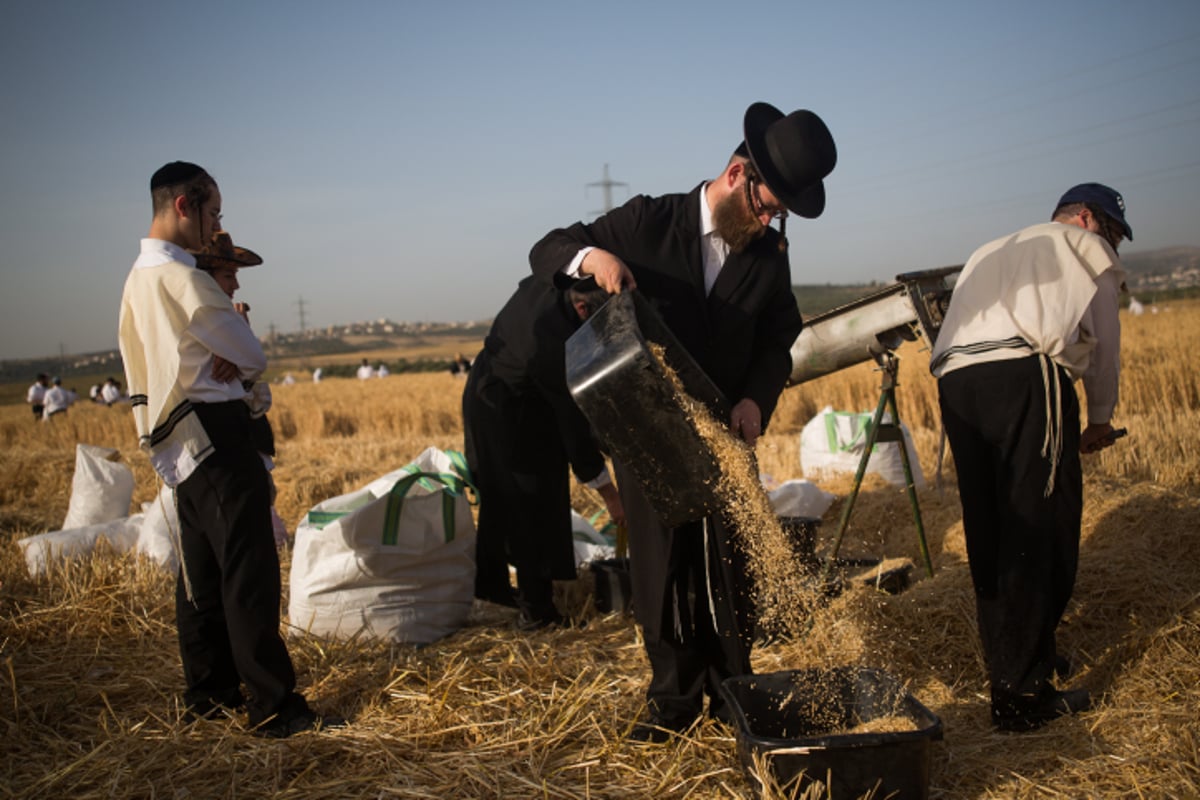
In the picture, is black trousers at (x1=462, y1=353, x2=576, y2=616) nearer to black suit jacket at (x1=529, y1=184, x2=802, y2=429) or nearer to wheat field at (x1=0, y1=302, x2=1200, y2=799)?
wheat field at (x1=0, y1=302, x2=1200, y2=799)

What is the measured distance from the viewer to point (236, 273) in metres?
3.58

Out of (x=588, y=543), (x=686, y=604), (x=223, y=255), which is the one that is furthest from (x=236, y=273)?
(x=588, y=543)

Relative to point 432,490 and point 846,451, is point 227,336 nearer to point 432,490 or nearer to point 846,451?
point 432,490

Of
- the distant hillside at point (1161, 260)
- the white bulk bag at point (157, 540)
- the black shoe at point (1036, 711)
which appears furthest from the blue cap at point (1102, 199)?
the distant hillside at point (1161, 260)

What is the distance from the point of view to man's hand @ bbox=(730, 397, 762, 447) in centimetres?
284

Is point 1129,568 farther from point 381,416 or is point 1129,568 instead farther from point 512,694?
point 381,416

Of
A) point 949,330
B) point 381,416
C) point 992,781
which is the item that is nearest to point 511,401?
point 949,330

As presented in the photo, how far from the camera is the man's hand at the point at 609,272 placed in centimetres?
261

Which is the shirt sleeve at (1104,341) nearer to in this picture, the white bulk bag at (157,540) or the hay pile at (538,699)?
the hay pile at (538,699)

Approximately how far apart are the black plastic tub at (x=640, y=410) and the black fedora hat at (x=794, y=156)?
54 cm

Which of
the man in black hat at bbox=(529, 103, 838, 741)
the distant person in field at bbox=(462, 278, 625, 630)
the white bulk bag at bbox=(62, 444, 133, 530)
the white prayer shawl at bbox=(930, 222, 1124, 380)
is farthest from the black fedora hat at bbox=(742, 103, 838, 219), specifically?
the white bulk bag at bbox=(62, 444, 133, 530)

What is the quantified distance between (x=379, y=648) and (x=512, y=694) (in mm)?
905

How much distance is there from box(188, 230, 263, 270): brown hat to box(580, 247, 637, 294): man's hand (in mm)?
1554

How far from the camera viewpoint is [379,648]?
146 inches
